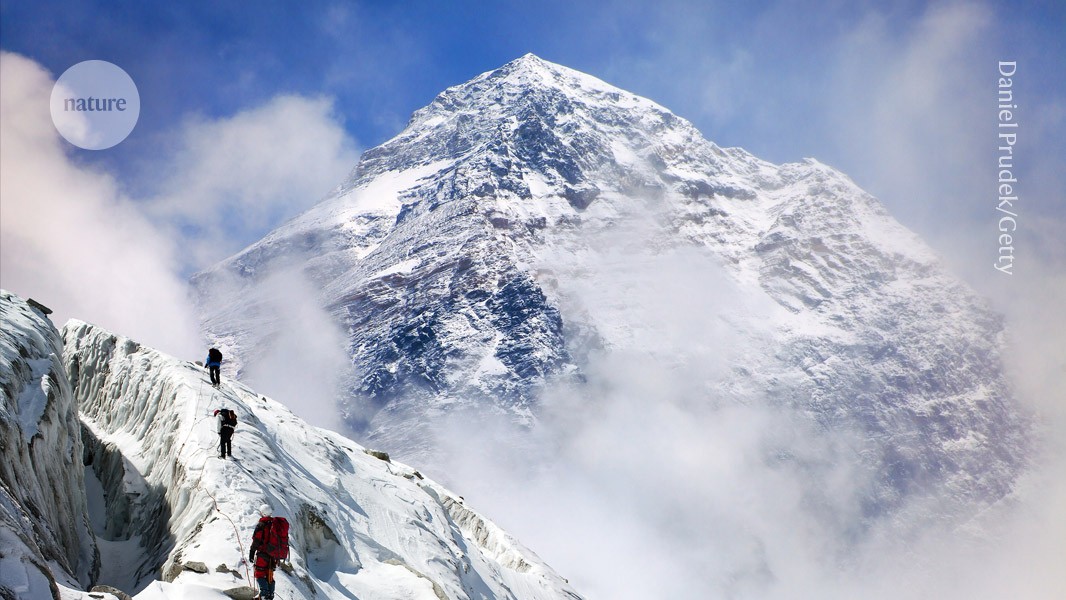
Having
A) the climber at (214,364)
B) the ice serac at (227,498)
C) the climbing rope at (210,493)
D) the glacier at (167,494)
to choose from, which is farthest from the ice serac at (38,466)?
the climber at (214,364)

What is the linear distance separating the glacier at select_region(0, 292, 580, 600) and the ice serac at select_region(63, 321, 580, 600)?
0.09m

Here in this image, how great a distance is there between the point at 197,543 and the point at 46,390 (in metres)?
10.3

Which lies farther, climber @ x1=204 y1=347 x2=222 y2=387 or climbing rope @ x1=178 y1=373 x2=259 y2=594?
climber @ x1=204 y1=347 x2=222 y2=387

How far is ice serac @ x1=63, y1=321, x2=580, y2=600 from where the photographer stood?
3009 centimetres

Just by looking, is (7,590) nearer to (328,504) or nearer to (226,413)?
(226,413)

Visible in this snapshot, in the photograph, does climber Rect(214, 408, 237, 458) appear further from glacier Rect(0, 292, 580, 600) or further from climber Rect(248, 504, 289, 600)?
climber Rect(248, 504, 289, 600)

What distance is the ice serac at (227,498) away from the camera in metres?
30.1

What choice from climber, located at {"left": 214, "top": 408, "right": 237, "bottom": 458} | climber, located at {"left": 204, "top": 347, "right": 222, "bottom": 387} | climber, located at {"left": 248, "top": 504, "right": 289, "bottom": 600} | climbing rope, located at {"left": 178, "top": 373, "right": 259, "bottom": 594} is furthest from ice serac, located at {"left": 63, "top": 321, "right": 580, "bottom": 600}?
climber, located at {"left": 248, "top": 504, "right": 289, "bottom": 600}

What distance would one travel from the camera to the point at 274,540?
78.0 feet

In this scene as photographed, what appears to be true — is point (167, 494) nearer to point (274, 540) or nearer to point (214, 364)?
point (214, 364)

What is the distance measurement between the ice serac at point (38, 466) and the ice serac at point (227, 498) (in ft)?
8.52

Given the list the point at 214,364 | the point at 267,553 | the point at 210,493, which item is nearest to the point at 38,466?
the point at 210,493

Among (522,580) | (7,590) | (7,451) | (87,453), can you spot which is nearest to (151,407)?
(87,453)

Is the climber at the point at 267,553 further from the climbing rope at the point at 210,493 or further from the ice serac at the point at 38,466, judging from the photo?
the ice serac at the point at 38,466
